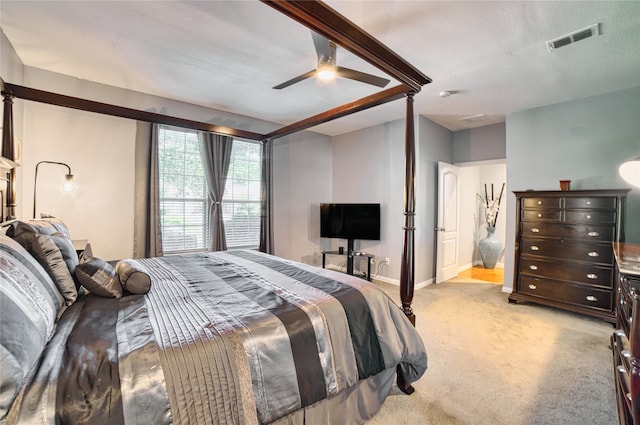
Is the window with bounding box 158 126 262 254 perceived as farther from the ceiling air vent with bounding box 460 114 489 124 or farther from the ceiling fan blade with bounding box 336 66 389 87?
the ceiling air vent with bounding box 460 114 489 124

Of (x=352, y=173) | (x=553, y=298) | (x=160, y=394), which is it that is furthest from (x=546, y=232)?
(x=160, y=394)

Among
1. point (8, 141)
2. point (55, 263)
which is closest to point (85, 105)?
point (8, 141)

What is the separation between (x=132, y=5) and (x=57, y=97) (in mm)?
1034

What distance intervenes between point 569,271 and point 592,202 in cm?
84

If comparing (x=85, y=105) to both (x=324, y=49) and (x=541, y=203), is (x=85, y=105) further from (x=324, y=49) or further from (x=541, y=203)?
(x=541, y=203)

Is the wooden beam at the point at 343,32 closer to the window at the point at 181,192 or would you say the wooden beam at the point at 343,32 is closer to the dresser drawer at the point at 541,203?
the dresser drawer at the point at 541,203

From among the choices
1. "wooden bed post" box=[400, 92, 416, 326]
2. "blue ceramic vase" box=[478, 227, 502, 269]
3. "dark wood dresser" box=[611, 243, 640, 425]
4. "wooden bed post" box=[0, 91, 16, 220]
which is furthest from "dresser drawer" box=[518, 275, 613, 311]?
"wooden bed post" box=[0, 91, 16, 220]

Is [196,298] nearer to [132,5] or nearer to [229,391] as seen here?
[229,391]

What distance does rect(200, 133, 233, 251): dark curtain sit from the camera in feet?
12.9

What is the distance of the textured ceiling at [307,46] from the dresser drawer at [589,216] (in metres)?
1.46

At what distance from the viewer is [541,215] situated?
11.4 ft

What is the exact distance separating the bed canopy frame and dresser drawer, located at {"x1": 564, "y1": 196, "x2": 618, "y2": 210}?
101 inches

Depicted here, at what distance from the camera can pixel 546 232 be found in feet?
11.3

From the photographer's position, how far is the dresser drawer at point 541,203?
335 cm
